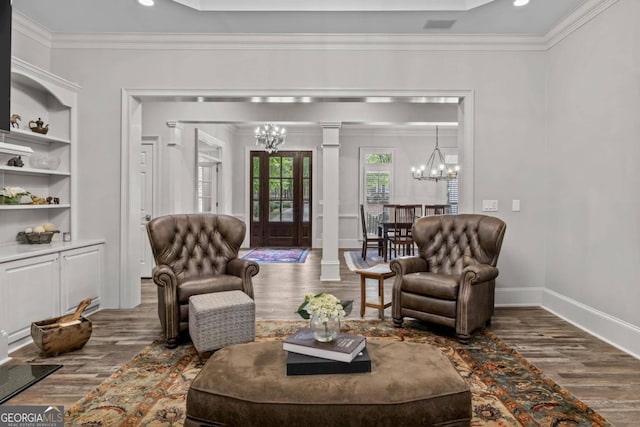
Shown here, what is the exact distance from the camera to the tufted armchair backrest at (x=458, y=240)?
3514mm

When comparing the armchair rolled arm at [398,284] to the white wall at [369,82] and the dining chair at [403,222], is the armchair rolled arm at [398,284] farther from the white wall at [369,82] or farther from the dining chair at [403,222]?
the dining chair at [403,222]

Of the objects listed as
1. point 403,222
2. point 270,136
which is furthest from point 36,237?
point 403,222

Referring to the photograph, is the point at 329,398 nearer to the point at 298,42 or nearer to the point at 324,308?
the point at 324,308

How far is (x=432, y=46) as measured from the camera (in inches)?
163

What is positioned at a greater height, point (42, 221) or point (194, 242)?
point (42, 221)

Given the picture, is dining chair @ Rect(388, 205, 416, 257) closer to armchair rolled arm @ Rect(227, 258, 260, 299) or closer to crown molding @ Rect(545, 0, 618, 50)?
crown molding @ Rect(545, 0, 618, 50)

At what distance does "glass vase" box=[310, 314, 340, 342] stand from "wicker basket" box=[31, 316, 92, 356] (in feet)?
6.88

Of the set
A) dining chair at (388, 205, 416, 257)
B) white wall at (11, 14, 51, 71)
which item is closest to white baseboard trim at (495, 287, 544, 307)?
dining chair at (388, 205, 416, 257)

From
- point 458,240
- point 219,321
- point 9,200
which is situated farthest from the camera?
point 458,240

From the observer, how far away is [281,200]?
9.80m

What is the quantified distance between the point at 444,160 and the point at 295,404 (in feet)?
28.9

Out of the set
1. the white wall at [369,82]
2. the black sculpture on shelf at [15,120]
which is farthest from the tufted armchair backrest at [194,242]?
the black sculpture on shelf at [15,120]

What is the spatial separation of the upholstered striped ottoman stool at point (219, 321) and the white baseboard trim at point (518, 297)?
280 centimetres

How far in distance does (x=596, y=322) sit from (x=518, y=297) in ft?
2.94
